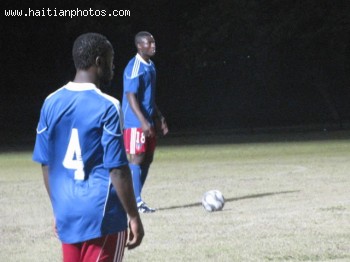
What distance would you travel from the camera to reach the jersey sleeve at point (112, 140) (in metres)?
4.89

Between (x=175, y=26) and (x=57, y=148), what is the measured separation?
40.0 m

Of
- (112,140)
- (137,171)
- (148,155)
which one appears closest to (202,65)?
(148,155)

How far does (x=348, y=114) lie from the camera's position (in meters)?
43.2

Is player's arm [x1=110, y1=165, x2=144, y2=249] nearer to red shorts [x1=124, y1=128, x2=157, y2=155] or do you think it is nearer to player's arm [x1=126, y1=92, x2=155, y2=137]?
player's arm [x1=126, y1=92, x2=155, y2=137]

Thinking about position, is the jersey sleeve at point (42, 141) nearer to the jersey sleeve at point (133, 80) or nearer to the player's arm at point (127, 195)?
the player's arm at point (127, 195)

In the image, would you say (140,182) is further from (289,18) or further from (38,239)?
(289,18)

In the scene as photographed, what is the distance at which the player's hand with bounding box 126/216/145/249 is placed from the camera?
16.5 ft

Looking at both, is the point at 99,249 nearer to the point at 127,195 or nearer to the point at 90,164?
the point at 127,195

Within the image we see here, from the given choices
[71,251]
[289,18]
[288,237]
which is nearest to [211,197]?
[288,237]

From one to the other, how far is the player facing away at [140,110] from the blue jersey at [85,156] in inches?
273

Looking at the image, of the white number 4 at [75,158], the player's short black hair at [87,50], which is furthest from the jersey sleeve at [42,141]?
the player's short black hair at [87,50]

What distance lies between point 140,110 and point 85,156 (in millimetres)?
7202

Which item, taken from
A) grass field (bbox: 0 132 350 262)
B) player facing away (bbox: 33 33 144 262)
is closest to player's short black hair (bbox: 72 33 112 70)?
player facing away (bbox: 33 33 144 262)

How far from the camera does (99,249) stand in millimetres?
5000
